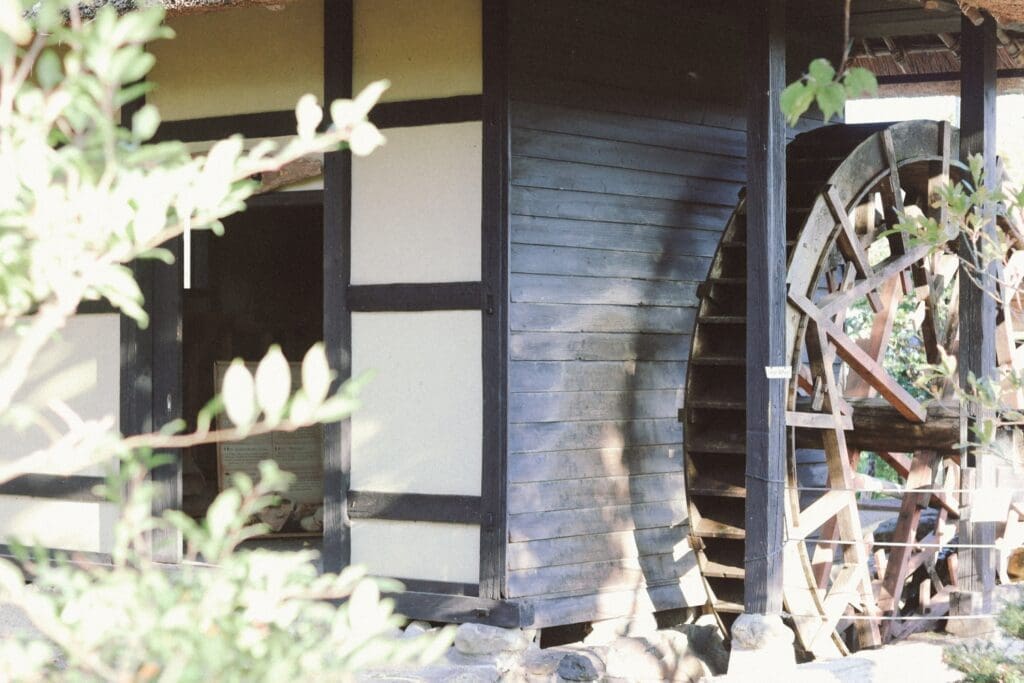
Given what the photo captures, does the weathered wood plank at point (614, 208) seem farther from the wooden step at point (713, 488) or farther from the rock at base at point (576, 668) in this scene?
the rock at base at point (576, 668)

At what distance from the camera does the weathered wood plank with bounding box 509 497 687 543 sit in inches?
206

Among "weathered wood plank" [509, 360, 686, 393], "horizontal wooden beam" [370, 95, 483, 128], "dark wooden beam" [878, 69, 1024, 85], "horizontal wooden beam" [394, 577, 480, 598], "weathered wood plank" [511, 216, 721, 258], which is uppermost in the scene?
"dark wooden beam" [878, 69, 1024, 85]

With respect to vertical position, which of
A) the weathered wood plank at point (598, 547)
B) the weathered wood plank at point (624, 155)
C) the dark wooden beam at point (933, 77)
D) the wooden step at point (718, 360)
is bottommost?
the weathered wood plank at point (598, 547)

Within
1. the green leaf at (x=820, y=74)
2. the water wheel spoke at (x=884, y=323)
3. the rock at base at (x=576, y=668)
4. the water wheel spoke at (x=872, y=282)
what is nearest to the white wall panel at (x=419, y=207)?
the rock at base at (x=576, y=668)

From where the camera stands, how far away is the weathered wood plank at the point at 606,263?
17.4 ft

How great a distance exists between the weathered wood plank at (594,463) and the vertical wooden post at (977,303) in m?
1.31

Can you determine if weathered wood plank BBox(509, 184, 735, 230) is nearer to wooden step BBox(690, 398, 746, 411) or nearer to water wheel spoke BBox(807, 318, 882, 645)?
water wheel spoke BBox(807, 318, 882, 645)

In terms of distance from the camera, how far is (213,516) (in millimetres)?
1321

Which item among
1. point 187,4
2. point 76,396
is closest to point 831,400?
point 187,4

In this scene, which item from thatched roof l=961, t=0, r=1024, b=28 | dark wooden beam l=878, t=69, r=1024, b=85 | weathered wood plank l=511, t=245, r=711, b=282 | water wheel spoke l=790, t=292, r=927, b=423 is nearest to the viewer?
thatched roof l=961, t=0, r=1024, b=28

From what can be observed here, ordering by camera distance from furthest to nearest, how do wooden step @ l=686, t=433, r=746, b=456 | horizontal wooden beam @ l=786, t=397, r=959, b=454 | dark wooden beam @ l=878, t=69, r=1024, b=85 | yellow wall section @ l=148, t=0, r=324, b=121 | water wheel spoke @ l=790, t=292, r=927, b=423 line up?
1. dark wooden beam @ l=878, t=69, r=1024, b=85
2. horizontal wooden beam @ l=786, t=397, r=959, b=454
3. water wheel spoke @ l=790, t=292, r=927, b=423
4. wooden step @ l=686, t=433, r=746, b=456
5. yellow wall section @ l=148, t=0, r=324, b=121

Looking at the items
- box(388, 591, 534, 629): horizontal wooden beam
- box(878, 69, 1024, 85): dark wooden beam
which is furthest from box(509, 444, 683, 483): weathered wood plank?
box(878, 69, 1024, 85): dark wooden beam

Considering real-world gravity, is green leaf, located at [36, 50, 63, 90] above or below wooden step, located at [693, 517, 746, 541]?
above

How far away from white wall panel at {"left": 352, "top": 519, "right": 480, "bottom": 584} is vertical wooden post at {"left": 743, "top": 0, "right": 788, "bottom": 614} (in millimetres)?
1078
